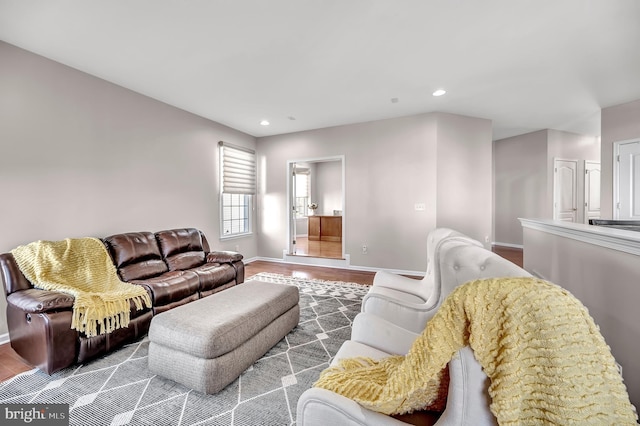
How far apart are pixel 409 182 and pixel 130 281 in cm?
418

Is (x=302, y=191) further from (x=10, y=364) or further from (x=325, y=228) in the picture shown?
(x=10, y=364)

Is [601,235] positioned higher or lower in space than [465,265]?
higher

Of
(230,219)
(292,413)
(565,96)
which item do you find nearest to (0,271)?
(292,413)

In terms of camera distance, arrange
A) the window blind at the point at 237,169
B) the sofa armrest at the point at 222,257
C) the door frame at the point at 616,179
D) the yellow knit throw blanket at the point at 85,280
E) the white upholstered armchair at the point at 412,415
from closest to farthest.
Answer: the white upholstered armchair at the point at 412,415 < the yellow knit throw blanket at the point at 85,280 < the sofa armrest at the point at 222,257 < the door frame at the point at 616,179 < the window blind at the point at 237,169

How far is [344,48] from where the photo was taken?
99.0 inches

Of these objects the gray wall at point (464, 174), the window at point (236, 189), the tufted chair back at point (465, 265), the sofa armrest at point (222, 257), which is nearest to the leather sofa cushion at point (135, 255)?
the sofa armrest at point (222, 257)

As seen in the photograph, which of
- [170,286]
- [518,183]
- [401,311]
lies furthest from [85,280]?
[518,183]

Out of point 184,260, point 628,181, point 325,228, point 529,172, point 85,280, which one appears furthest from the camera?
point 325,228

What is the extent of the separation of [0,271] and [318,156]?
436cm

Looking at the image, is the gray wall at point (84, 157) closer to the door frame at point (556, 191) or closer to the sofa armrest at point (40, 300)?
the sofa armrest at point (40, 300)

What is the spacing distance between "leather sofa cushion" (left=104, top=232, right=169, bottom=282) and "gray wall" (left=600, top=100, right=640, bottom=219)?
6.86 meters

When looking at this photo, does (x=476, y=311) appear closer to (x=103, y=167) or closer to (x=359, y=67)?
(x=359, y=67)

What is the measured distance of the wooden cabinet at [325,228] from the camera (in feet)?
25.0

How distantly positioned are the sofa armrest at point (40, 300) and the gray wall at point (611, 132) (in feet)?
23.4
